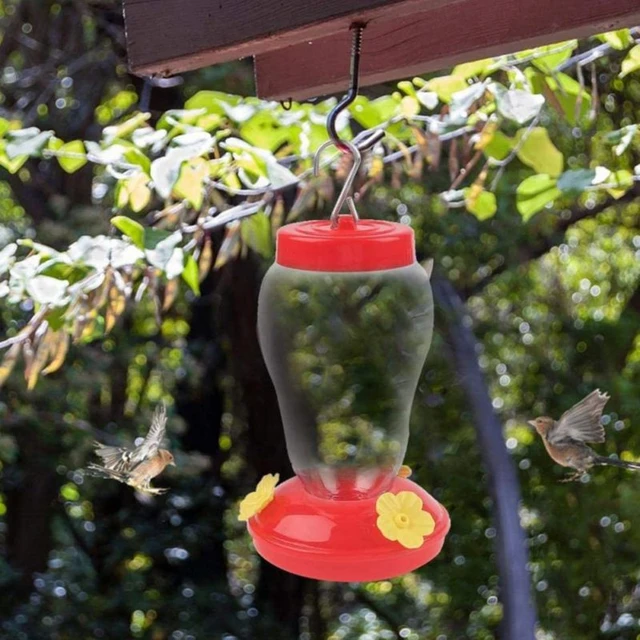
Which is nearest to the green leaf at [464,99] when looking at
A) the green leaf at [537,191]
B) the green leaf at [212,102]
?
the green leaf at [537,191]

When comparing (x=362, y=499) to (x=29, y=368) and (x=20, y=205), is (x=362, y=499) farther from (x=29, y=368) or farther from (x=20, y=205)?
(x=20, y=205)

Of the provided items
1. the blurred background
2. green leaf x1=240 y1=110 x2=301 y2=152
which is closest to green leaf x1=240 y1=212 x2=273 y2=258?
green leaf x1=240 y1=110 x2=301 y2=152

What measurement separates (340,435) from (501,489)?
1.48 m

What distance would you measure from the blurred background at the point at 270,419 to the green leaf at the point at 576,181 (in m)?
1.39

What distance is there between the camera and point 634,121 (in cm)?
297

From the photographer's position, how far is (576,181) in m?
1.26

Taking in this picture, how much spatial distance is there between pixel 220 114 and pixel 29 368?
21.9 inches

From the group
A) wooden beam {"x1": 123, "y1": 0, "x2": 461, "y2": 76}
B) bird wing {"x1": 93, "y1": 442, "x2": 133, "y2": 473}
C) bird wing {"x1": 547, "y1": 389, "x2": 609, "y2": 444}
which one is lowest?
bird wing {"x1": 93, "y1": 442, "x2": 133, "y2": 473}

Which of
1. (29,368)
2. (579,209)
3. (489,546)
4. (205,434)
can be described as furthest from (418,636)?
(29,368)

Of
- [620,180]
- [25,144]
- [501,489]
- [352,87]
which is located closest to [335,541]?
[352,87]

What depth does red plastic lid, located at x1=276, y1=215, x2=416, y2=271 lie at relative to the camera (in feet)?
2.76

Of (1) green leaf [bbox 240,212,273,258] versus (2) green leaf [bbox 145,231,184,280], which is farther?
(1) green leaf [bbox 240,212,273,258]

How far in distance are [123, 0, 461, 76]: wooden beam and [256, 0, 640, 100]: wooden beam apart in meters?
0.04

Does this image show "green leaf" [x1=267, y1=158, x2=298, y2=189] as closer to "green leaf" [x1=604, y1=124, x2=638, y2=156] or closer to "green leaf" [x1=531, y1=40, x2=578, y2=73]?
"green leaf" [x1=531, y1=40, x2=578, y2=73]
